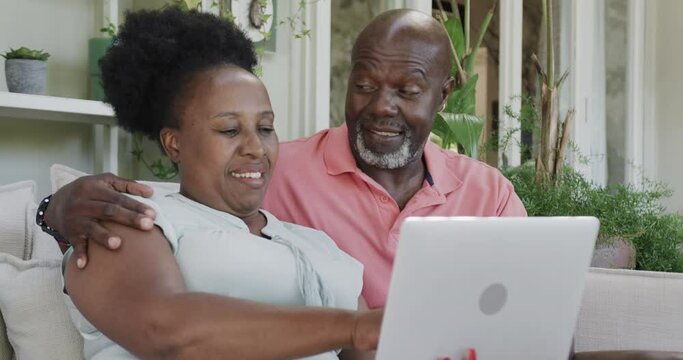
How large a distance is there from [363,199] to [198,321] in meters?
0.91

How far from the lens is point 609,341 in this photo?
A: 163cm

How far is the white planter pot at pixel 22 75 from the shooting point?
79.8 inches

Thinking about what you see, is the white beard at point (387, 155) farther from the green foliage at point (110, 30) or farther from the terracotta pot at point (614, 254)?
the terracotta pot at point (614, 254)

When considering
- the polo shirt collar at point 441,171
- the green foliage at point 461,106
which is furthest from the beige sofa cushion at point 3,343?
the green foliage at point 461,106

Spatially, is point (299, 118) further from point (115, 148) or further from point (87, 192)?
point (87, 192)

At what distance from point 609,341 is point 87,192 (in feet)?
3.22

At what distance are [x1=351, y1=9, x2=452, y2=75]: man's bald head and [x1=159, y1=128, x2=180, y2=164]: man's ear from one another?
2.20ft

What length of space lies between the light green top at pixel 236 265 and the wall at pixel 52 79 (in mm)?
1016

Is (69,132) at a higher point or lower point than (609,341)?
higher

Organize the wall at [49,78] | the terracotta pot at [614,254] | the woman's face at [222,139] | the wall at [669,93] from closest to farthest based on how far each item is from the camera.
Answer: the woman's face at [222,139]
the wall at [49,78]
the terracotta pot at [614,254]
the wall at [669,93]

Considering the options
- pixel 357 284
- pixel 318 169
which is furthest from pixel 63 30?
pixel 357 284

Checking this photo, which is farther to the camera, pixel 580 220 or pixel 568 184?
pixel 568 184

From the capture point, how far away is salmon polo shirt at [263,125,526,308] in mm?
1847

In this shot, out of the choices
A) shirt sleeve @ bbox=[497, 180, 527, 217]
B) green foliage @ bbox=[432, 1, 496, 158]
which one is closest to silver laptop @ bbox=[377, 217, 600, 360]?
shirt sleeve @ bbox=[497, 180, 527, 217]
